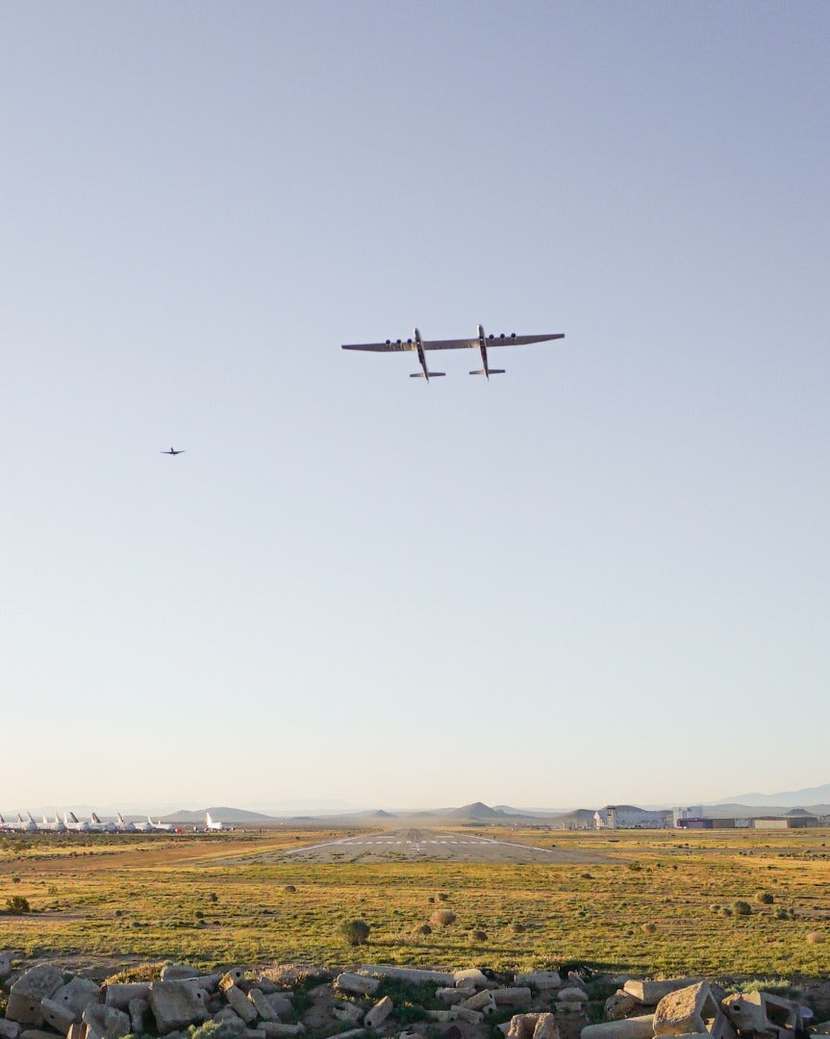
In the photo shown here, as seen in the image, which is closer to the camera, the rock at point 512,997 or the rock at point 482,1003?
the rock at point 482,1003

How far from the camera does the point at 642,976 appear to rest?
89.5 ft

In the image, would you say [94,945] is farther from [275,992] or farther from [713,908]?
[713,908]

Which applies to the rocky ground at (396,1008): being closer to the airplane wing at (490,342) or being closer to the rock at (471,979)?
the rock at (471,979)

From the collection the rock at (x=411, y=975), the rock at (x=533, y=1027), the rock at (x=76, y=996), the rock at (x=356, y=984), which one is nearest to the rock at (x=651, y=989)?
the rock at (x=533, y=1027)

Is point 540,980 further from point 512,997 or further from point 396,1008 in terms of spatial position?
point 396,1008

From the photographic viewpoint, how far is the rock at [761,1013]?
19.6 metres

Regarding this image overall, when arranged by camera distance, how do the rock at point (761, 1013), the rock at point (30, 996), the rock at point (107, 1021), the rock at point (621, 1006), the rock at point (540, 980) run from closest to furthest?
the rock at point (761, 1013)
the rock at point (107, 1021)
the rock at point (621, 1006)
the rock at point (30, 996)
the rock at point (540, 980)

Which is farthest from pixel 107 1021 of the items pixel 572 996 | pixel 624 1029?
pixel 624 1029

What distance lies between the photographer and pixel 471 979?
950 inches

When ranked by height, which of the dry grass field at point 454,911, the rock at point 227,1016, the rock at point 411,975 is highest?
the rock at point 227,1016

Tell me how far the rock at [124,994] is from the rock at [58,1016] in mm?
812

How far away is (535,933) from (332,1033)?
62.3 ft

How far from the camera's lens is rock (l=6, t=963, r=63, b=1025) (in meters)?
22.3

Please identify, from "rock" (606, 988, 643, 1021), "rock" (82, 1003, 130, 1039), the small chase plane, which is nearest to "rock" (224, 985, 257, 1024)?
"rock" (82, 1003, 130, 1039)
